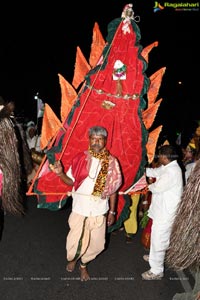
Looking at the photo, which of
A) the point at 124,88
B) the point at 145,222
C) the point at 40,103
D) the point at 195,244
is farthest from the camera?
the point at 40,103

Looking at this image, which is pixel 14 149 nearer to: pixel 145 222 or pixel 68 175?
pixel 68 175

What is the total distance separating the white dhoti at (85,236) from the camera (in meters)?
4.03

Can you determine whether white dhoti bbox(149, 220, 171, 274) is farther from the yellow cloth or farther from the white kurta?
the yellow cloth

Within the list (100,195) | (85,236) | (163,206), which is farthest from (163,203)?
(85,236)

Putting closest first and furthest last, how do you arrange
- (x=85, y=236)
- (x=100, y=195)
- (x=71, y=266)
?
(x=100, y=195), (x=85, y=236), (x=71, y=266)

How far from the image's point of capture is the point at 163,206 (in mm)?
3988

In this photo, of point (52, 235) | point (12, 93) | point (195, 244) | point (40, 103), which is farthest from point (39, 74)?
point (195, 244)

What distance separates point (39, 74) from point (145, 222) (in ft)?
108

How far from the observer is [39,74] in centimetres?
3594

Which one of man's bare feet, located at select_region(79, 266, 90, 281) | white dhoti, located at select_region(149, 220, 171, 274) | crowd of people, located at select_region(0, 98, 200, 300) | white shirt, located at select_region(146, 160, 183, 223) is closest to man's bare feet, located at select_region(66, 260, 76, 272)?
crowd of people, located at select_region(0, 98, 200, 300)

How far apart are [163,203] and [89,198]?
2.87 feet

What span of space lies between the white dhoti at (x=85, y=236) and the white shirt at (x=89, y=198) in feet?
0.28

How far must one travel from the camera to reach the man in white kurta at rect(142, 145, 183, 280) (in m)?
3.92

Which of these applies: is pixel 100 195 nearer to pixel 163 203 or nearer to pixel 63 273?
pixel 163 203
